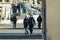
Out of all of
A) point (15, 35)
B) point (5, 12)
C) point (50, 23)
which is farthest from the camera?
point (5, 12)

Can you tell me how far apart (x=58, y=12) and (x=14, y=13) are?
9.86m

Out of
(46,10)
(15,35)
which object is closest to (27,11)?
(15,35)

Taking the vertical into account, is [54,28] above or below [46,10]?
below

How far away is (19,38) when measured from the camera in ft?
29.6

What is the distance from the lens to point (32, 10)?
36.5 feet

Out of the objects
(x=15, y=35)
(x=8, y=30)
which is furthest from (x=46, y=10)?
(x=8, y=30)

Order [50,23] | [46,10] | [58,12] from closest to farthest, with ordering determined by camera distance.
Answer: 1. [58,12]
2. [50,23]
3. [46,10]

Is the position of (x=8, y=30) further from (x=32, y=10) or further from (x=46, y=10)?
(x=46, y=10)

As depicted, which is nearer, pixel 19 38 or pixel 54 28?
pixel 54 28

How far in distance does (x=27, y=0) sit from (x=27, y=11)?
650 mm

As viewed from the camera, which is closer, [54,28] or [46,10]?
[54,28]

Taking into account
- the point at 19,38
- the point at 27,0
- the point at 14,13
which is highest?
the point at 27,0

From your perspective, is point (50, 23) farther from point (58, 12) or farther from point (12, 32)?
point (12, 32)

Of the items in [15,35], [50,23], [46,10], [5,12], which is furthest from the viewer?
[5,12]
